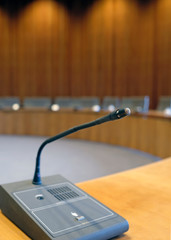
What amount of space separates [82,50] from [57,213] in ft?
26.1

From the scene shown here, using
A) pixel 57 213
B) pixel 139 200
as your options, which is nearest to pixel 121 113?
pixel 57 213

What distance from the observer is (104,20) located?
26.1 feet

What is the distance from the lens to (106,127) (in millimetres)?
5473

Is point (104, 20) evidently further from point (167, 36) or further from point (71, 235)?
point (71, 235)

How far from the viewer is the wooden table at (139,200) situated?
84 cm

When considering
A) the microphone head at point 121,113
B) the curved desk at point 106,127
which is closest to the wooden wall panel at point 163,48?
the curved desk at point 106,127

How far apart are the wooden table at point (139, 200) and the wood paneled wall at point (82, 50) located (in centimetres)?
597

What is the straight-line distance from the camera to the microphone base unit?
0.75m

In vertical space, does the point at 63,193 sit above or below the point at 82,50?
below

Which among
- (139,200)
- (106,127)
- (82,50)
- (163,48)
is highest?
(82,50)

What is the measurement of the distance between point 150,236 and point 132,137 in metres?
4.19

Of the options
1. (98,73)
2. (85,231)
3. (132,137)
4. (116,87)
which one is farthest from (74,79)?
(85,231)

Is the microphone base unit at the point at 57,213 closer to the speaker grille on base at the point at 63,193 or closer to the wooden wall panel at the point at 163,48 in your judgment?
the speaker grille on base at the point at 63,193

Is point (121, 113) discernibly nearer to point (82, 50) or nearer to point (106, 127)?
point (106, 127)
